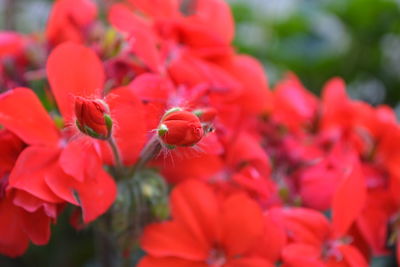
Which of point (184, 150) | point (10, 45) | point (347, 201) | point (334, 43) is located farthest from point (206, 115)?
point (334, 43)

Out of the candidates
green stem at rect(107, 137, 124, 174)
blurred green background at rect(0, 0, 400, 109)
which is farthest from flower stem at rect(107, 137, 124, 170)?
blurred green background at rect(0, 0, 400, 109)

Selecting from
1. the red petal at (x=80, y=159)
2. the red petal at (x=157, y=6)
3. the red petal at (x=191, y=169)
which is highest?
the red petal at (x=157, y=6)

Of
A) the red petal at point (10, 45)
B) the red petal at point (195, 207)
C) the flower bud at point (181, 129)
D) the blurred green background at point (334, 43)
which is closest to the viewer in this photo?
the flower bud at point (181, 129)

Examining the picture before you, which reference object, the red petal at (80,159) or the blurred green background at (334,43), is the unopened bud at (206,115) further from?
the blurred green background at (334,43)

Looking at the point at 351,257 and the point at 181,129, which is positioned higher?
the point at 181,129

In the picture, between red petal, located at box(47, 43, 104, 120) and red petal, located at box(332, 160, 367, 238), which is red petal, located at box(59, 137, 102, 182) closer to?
red petal, located at box(47, 43, 104, 120)

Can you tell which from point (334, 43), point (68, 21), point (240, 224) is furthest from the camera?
point (334, 43)

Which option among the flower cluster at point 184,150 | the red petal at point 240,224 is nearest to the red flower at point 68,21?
the flower cluster at point 184,150

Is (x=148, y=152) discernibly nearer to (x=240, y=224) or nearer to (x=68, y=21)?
(x=240, y=224)
